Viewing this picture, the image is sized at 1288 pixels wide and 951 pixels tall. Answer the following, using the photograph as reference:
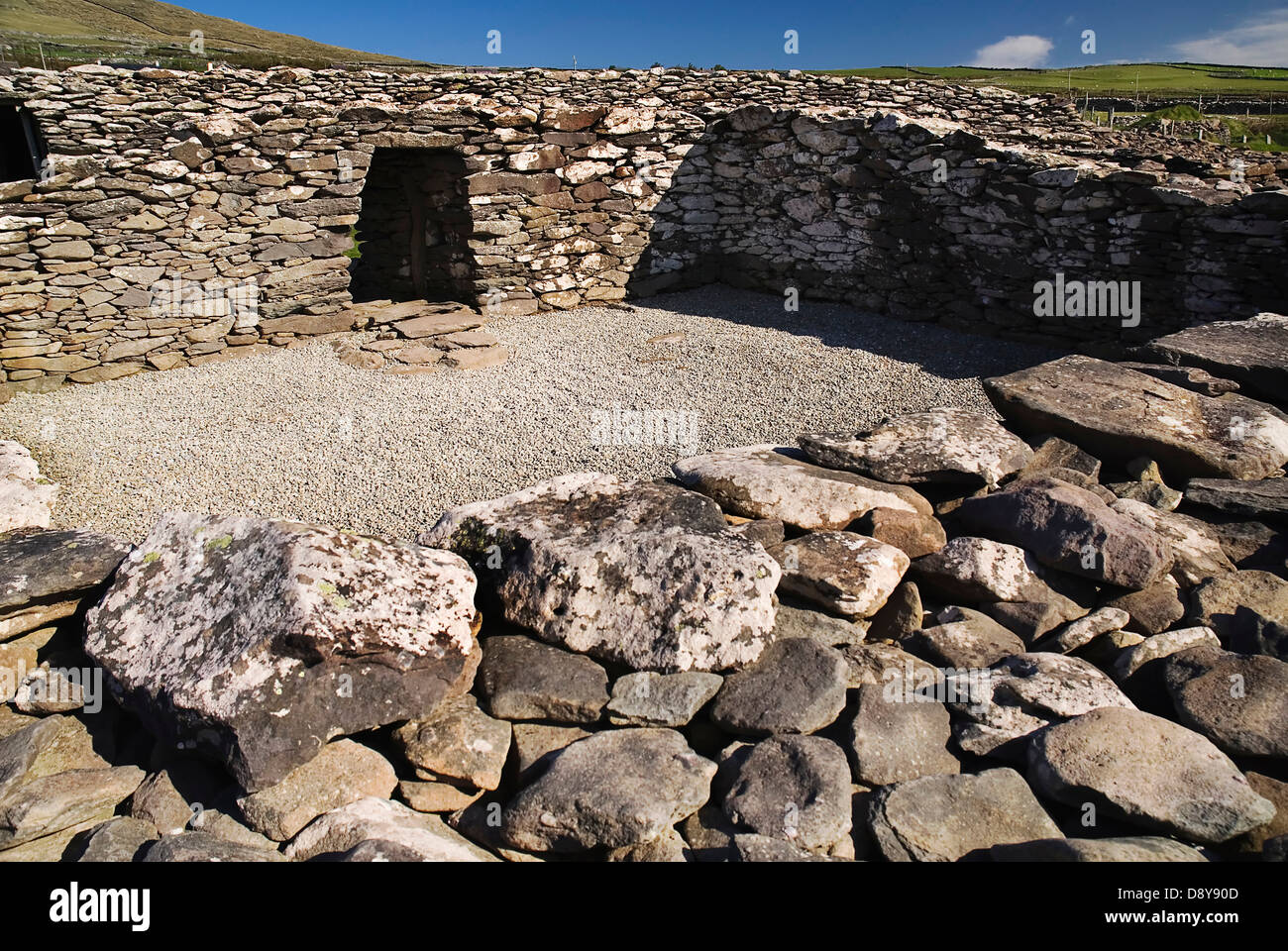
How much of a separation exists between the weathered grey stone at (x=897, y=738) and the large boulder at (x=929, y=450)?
2.03 metres

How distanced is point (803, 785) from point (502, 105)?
10372 millimetres

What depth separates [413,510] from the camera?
22.4ft

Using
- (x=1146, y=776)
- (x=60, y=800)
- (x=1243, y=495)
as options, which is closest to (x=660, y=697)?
(x=1146, y=776)

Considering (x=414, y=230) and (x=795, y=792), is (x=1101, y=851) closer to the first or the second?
(x=795, y=792)

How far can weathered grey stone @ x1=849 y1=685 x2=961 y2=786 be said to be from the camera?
3686 mm

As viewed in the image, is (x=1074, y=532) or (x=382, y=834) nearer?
(x=382, y=834)

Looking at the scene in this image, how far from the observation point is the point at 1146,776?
3.40 meters

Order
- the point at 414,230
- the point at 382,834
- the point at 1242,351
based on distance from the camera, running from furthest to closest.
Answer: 1. the point at 414,230
2. the point at 1242,351
3. the point at 382,834

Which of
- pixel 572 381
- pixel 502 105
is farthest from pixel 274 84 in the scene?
pixel 572 381

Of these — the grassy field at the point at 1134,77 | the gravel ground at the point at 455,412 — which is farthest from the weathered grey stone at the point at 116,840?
the grassy field at the point at 1134,77

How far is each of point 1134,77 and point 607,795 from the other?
162ft

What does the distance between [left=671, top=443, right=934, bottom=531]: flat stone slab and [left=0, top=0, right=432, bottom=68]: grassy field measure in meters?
8.50

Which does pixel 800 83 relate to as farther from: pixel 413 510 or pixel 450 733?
pixel 450 733

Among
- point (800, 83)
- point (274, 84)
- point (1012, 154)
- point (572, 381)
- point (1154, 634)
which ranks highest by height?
point (800, 83)
